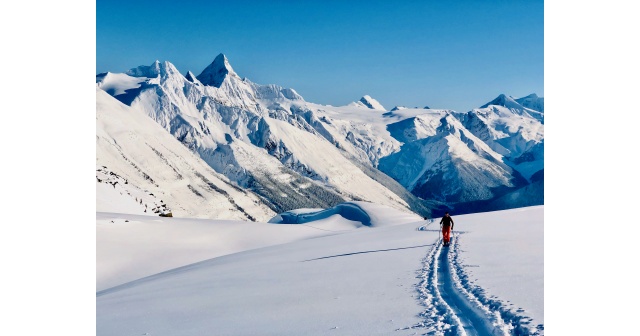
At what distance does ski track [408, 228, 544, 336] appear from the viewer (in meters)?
10.6

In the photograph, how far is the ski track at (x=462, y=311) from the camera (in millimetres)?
10617

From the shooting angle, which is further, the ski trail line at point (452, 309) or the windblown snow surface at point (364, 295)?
the windblown snow surface at point (364, 295)

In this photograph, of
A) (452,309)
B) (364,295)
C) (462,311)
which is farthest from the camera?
(364,295)

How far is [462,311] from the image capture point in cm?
1205

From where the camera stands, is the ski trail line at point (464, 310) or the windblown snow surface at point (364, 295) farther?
the windblown snow surface at point (364, 295)

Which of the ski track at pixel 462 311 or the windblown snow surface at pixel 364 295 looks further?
the windblown snow surface at pixel 364 295

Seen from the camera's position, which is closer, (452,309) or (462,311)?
(462,311)

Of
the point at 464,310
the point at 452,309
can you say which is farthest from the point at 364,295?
the point at 464,310

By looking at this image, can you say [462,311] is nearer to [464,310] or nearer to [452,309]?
[464,310]
